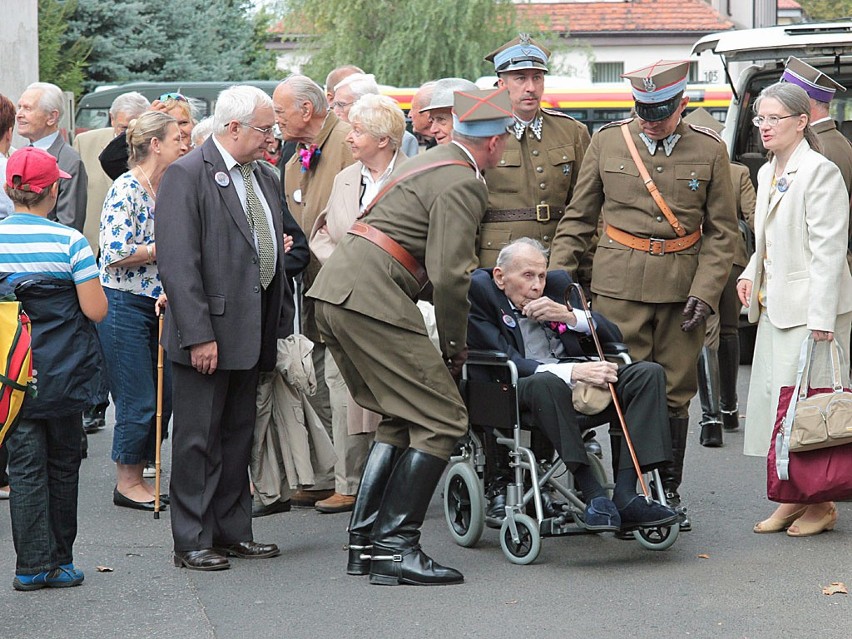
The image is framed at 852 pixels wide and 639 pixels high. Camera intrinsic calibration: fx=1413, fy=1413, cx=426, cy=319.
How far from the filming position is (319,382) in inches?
305

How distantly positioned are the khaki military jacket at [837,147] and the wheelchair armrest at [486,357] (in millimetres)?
3223

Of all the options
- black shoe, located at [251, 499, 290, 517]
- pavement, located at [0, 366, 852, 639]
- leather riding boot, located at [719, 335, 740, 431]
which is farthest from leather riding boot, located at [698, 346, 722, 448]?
black shoe, located at [251, 499, 290, 517]

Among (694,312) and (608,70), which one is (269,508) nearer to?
(694,312)

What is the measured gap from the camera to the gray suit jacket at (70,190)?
890cm

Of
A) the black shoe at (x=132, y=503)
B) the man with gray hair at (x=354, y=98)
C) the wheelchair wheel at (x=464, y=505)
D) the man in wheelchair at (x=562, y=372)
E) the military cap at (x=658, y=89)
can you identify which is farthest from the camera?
the man with gray hair at (x=354, y=98)

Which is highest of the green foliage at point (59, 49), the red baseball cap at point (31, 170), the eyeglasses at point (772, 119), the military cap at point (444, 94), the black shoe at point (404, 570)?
the green foliage at point (59, 49)

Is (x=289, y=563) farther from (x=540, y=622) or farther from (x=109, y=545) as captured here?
(x=540, y=622)

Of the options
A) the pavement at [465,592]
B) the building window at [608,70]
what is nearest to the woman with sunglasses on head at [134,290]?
the pavement at [465,592]

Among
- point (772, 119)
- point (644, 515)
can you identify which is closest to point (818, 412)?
point (644, 515)

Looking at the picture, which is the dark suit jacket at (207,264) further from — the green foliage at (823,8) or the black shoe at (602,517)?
the green foliage at (823,8)

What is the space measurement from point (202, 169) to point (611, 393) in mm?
2032

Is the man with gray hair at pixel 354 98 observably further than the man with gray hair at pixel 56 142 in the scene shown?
No

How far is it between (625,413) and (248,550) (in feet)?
5.95

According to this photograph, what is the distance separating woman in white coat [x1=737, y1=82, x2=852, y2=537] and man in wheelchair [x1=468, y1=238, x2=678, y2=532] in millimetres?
814
